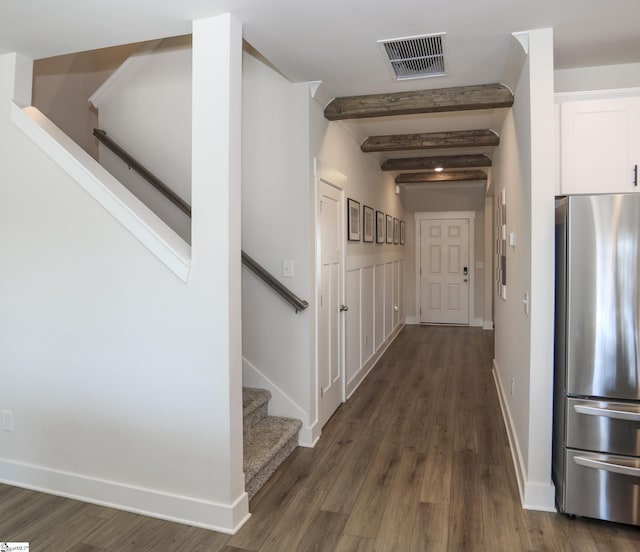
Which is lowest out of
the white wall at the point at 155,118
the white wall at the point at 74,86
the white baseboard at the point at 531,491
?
the white baseboard at the point at 531,491

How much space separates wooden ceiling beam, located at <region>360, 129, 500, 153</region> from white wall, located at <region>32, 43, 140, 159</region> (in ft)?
8.03

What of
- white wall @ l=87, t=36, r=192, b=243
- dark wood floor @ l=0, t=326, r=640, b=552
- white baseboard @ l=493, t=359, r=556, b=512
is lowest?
dark wood floor @ l=0, t=326, r=640, b=552

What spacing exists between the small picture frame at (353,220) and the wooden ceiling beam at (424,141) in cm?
73

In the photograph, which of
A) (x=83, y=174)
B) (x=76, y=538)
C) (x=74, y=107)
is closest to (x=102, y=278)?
(x=83, y=174)

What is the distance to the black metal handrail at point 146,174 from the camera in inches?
133

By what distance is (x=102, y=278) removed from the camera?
250 centimetres

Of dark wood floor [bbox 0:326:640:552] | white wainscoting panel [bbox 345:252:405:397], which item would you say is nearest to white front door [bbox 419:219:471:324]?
white wainscoting panel [bbox 345:252:405:397]

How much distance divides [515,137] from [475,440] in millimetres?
2142

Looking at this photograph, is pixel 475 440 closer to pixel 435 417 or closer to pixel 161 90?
pixel 435 417

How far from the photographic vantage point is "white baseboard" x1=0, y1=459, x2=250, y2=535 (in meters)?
2.31

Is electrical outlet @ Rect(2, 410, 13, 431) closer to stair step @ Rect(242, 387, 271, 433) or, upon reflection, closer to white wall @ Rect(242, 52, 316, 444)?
stair step @ Rect(242, 387, 271, 433)

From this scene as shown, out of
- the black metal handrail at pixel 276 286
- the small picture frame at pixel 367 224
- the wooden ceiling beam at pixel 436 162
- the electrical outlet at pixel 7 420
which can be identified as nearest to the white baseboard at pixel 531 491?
the black metal handrail at pixel 276 286

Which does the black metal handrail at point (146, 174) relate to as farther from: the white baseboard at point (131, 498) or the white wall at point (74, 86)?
the white baseboard at point (131, 498)

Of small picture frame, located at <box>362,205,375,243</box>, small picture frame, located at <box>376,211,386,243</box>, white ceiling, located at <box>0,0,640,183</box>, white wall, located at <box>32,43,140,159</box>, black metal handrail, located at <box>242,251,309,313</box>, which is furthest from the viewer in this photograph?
small picture frame, located at <box>376,211,386,243</box>
